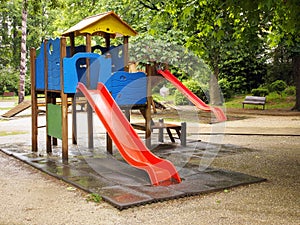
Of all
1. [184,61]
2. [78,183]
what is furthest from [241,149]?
[184,61]

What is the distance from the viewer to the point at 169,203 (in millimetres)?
4680

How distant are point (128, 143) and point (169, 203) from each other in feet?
4.92

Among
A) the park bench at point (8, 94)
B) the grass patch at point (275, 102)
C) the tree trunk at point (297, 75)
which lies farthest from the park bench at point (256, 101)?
the park bench at point (8, 94)

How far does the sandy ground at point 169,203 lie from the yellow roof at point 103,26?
2629 mm

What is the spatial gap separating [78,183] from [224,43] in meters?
12.9

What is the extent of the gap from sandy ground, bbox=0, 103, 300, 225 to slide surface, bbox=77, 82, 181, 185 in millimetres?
691

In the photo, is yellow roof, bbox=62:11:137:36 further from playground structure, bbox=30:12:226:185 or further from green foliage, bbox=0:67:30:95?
green foliage, bbox=0:67:30:95

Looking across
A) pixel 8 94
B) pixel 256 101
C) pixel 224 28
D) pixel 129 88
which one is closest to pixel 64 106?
pixel 129 88

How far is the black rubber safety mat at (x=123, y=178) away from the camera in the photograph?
4.87 meters

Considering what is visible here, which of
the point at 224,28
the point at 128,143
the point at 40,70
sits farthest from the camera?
the point at 224,28

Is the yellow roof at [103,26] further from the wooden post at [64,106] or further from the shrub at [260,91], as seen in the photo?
the shrub at [260,91]

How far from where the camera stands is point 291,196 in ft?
16.4

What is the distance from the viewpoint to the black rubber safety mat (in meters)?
4.87

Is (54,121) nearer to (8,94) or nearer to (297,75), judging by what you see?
(297,75)
